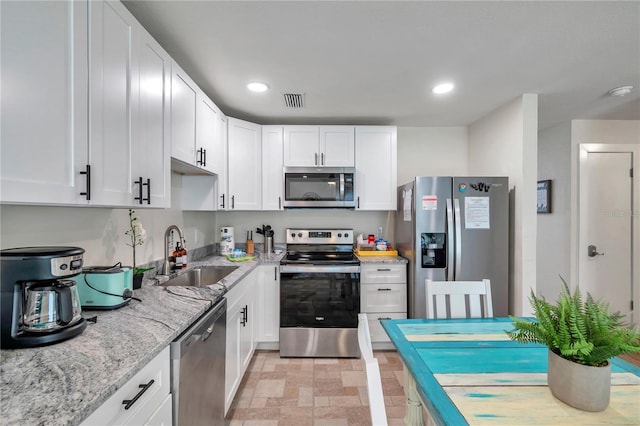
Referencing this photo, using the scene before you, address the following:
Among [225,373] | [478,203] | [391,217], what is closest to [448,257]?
[478,203]

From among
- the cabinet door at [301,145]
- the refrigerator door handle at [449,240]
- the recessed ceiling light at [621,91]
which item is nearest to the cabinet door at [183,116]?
the cabinet door at [301,145]

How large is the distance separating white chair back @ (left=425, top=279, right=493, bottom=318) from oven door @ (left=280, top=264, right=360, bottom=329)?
1.10 meters

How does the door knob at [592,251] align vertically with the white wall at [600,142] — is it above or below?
below

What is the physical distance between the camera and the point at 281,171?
9.77ft

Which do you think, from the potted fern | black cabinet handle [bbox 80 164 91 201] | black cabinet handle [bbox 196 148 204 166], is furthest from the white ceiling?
the potted fern

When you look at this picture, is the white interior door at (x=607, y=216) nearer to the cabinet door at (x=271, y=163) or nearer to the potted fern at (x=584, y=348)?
the potted fern at (x=584, y=348)

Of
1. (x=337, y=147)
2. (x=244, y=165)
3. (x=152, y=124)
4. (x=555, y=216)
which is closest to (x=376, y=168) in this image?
(x=337, y=147)

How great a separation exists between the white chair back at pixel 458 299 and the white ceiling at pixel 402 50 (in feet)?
4.65

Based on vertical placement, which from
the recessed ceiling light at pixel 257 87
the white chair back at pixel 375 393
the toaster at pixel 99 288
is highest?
the recessed ceiling light at pixel 257 87

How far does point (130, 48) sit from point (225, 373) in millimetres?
1803

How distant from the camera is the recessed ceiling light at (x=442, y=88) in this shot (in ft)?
7.43

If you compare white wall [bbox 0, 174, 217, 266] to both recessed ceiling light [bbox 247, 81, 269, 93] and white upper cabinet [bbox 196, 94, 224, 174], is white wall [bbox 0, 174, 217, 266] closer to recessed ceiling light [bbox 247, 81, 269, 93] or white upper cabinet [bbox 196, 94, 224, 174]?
white upper cabinet [bbox 196, 94, 224, 174]

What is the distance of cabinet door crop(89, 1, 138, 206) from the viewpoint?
1082 mm

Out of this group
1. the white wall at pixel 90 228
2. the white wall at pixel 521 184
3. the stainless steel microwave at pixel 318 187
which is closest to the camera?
the white wall at pixel 90 228
